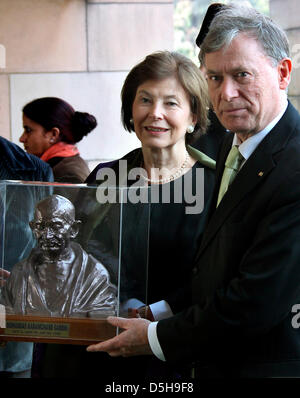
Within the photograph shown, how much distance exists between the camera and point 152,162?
286cm

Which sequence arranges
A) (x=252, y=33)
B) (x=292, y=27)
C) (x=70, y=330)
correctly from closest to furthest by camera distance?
1. (x=252, y=33)
2. (x=70, y=330)
3. (x=292, y=27)


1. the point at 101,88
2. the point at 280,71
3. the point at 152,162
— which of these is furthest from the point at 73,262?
the point at 101,88

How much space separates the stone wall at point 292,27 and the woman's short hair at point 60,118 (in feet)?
4.97

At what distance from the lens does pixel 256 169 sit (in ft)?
6.57

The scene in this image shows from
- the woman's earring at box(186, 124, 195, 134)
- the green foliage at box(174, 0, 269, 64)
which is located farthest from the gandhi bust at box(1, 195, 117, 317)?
the green foliage at box(174, 0, 269, 64)

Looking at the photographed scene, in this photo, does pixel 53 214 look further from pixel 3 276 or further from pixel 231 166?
pixel 231 166

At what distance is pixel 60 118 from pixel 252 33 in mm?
2240

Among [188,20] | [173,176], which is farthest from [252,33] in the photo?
[188,20]

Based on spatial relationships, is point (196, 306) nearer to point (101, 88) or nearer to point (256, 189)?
point (256, 189)

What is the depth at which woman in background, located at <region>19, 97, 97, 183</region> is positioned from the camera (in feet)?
13.2

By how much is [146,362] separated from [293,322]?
79 cm

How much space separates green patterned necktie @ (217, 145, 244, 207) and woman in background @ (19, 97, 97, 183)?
1.87 m

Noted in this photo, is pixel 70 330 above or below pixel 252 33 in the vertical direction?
below
